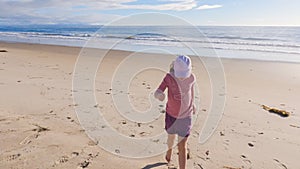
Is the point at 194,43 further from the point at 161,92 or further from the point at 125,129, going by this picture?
the point at 161,92

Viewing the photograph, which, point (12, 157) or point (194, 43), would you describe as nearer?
point (12, 157)

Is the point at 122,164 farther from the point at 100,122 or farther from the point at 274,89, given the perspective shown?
the point at 274,89

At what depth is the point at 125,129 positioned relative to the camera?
177 inches

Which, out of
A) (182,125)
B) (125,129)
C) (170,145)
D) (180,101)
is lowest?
(125,129)

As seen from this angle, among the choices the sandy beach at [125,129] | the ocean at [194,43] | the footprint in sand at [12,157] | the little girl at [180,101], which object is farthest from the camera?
the ocean at [194,43]

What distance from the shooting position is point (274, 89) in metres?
8.14

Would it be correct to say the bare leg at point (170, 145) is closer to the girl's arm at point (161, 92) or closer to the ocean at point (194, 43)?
the girl's arm at point (161, 92)

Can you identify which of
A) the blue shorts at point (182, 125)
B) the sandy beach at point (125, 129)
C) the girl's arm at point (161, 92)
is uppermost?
the girl's arm at point (161, 92)

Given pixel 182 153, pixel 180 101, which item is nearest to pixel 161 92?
pixel 180 101

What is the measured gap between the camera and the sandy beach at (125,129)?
138 inches

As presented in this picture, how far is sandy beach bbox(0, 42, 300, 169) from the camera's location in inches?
138

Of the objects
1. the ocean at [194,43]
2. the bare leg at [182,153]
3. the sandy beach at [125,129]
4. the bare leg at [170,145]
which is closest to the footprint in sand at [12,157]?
the sandy beach at [125,129]

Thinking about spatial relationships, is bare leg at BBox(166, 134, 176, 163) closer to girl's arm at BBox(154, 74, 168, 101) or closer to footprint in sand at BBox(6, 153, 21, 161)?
girl's arm at BBox(154, 74, 168, 101)

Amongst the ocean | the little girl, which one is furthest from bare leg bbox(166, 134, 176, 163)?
the ocean
